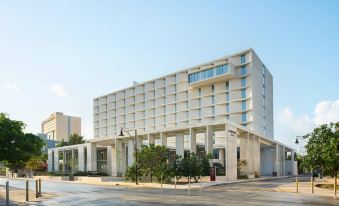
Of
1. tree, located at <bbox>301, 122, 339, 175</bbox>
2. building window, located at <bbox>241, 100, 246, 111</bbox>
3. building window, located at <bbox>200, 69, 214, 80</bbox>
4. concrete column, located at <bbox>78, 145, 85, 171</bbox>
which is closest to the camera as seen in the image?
tree, located at <bbox>301, 122, 339, 175</bbox>

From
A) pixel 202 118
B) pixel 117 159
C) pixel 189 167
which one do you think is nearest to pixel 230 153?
pixel 189 167

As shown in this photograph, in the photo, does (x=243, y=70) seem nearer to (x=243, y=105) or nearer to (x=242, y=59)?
(x=242, y=59)

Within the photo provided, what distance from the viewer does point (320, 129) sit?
116 feet

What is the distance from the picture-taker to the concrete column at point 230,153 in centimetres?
5688

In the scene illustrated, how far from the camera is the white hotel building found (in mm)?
70981

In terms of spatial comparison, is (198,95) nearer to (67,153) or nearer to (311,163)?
(67,153)

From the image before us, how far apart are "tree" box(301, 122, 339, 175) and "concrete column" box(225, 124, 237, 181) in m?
21.0

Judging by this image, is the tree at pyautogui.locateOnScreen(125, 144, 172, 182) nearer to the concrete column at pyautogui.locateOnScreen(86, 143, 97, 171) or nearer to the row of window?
the concrete column at pyautogui.locateOnScreen(86, 143, 97, 171)

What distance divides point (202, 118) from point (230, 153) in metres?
56.4

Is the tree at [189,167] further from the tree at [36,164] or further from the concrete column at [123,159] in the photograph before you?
the tree at [36,164]

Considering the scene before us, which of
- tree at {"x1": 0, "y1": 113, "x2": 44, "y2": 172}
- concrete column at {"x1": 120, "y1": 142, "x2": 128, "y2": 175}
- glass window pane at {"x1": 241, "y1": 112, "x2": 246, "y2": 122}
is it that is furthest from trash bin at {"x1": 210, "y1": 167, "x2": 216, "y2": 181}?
glass window pane at {"x1": 241, "y1": 112, "x2": 246, "y2": 122}

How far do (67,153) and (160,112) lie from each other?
3492 cm

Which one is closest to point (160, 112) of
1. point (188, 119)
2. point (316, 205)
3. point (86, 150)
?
point (188, 119)

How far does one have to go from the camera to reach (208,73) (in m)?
107
